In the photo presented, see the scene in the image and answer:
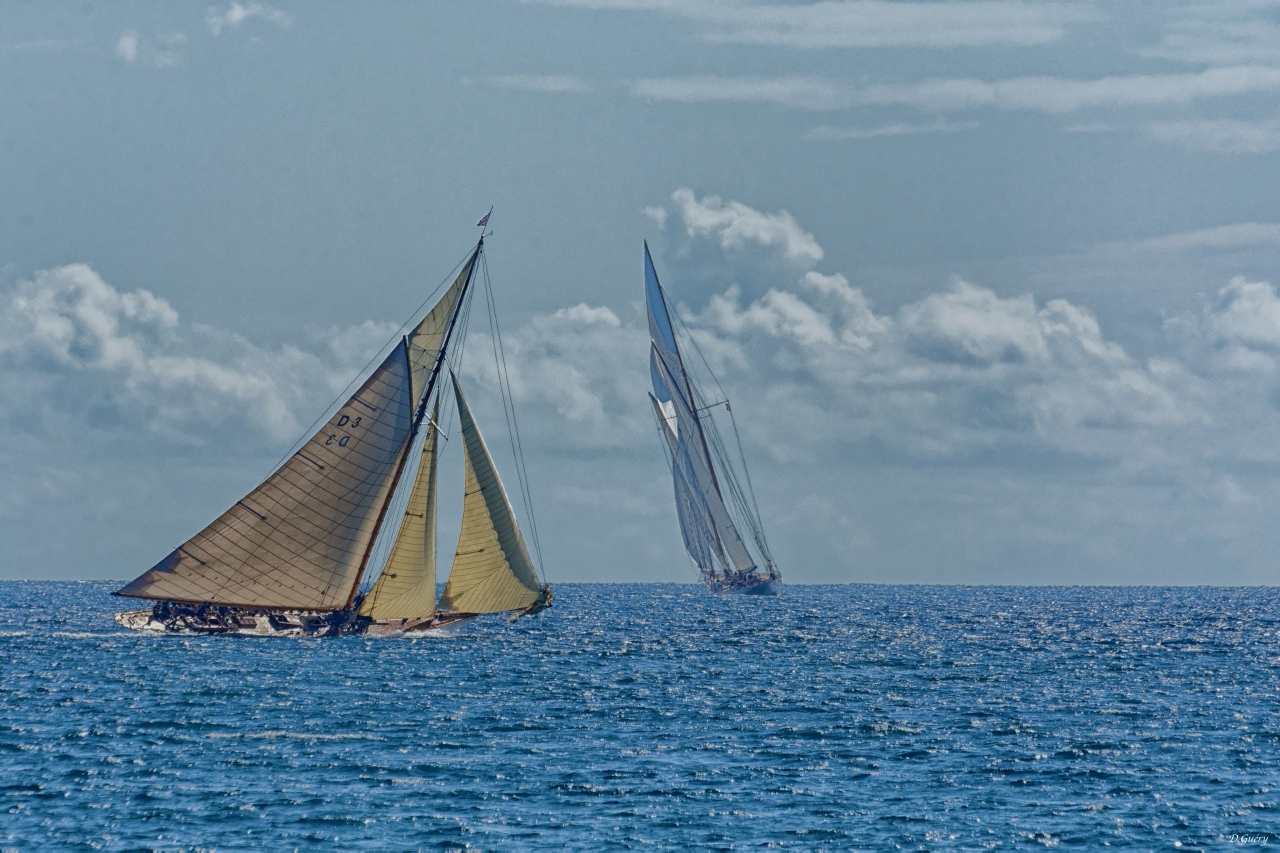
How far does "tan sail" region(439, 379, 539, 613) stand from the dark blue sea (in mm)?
3550

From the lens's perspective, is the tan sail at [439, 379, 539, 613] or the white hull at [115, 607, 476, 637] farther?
the white hull at [115, 607, 476, 637]

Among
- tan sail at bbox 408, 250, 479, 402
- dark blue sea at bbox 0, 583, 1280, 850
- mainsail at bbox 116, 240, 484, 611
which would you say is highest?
tan sail at bbox 408, 250, 479, 402

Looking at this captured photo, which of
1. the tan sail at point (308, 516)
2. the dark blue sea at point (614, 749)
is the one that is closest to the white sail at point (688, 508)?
the dark blue sea at point (614, 749)

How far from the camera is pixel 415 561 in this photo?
241 ft

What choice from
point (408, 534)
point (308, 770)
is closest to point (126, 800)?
point (308, 770)

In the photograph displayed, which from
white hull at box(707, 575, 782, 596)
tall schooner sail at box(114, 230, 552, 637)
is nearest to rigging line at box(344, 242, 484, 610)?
tall schooner sail at box(114, 230, 552, 637)

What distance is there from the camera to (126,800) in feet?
121

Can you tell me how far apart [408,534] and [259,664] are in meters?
9.20

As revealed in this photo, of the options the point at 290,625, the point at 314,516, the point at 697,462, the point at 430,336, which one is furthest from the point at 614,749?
the point at 697,462

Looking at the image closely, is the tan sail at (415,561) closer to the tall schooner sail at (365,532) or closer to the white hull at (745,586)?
the tall schooner sail at (365,532)

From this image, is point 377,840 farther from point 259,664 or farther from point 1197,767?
point 259,664

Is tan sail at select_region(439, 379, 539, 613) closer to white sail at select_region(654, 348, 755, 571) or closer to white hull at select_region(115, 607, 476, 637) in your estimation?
white hull at select_region(115, 607, 476, 637)

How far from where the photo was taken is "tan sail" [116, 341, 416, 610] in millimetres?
72188

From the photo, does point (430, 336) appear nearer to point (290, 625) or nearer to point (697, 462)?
point (290, 625)
